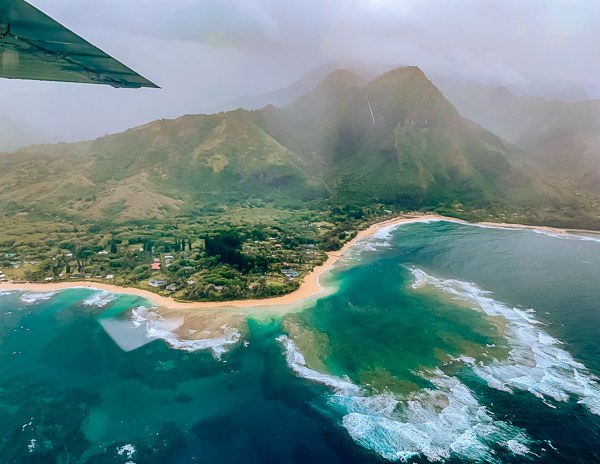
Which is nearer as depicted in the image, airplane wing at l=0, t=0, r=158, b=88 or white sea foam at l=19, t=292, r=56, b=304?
airplane wing at l=0, t=0, r=158, b=88

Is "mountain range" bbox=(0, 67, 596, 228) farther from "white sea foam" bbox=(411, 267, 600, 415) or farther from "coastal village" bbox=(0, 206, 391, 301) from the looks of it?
"white sea foam" bbox=(411, 267, 600, 415)

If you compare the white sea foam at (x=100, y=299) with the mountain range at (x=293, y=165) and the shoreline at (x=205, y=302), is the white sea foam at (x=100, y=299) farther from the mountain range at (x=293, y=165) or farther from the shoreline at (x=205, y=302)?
the mountain range at (x=293, y=165)

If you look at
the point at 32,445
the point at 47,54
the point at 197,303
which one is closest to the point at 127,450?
the point at 32,445

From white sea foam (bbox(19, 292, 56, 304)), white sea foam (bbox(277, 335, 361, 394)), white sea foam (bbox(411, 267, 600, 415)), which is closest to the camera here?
white sea foam (bbox(411, 267, 600, 415))

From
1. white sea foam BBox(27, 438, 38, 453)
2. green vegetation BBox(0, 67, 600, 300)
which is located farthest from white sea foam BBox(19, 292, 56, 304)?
white sea foam BBox(27, 438, 38, 453)

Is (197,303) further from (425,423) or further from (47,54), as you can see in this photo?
(47,54)

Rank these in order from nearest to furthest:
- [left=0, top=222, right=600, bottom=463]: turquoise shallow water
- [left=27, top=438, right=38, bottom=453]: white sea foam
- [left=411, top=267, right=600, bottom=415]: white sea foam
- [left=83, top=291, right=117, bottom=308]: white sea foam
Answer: [left=27, top=438, right=38, bottom=453]: white sea foam < [left=0, top=222, right=600, bottom=463]: turquoise shallow water < [left=411, top=267, right=600, bottom=415]: white sea foam < [left=83, top=291, right=117, bottom=308]: white sea foam

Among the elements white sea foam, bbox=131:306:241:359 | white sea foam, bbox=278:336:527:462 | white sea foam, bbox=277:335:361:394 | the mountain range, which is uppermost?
the mountain range

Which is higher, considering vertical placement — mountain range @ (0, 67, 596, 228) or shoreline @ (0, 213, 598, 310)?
mountain range @ (0, 67, 596, 228)
